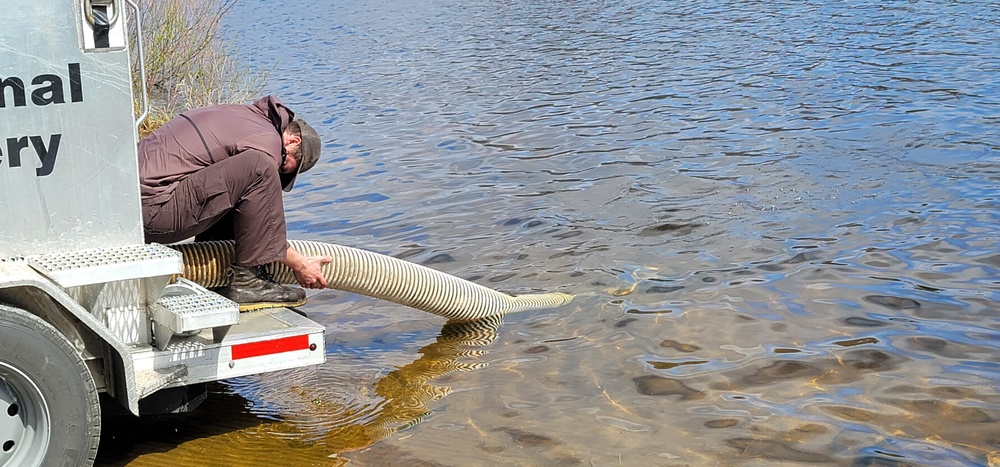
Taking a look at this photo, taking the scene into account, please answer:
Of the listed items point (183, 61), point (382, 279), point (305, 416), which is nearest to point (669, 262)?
point (382, 279)

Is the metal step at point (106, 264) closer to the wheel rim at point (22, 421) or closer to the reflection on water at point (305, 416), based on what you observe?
the wheel rim at point (22, 421)

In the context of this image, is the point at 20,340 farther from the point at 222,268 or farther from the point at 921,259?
the point at 921,259

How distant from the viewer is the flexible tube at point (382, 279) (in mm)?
5516

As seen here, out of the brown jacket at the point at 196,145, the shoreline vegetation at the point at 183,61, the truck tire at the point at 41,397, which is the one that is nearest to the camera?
the truck tire at the point at 41,397

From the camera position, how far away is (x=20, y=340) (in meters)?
3.94

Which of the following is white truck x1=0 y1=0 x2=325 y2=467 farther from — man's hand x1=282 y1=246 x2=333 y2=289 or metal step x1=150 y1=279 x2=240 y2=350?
man's hand x1=282 y1=246 x2=333 y2=289

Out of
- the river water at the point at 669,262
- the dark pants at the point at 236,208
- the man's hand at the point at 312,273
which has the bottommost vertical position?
the river water at the point at 669,262

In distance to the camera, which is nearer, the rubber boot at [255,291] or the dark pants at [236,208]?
the dark pants at [236,208]

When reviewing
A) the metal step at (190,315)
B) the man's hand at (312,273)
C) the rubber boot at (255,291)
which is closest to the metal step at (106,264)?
the metal step at (190,315)

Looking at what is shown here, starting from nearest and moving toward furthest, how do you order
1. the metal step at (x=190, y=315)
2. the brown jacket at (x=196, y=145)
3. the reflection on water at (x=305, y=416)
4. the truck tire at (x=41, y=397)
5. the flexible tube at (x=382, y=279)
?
the truck tire at (x=41, y=397) < the metal step at (x=190, y=315) < the reflection on water at (x=305, y=416) < the brown jacket at (x=196, y=145) < the flexible tube at (x=382, y=279)

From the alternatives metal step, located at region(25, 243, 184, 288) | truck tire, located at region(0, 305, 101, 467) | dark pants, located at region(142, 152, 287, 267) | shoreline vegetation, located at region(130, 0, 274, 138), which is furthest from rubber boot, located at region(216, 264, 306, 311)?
shoreline vegetation, located at region(130, 0, 274, 138)

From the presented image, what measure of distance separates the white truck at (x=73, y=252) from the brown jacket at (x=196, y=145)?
0.98 meters

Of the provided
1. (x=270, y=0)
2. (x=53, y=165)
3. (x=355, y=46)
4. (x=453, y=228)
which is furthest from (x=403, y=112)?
(x=270, y=0)

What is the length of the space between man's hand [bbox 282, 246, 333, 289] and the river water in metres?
0.68
